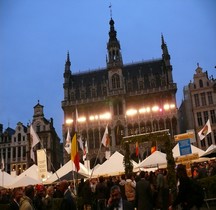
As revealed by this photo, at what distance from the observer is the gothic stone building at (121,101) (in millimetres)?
52188

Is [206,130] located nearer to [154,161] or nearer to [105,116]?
[154,161]

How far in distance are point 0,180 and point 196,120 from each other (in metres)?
33.9

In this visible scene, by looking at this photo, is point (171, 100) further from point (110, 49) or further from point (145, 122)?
point (110, 49)

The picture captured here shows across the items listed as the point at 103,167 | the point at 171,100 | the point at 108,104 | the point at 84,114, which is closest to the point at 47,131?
the point at 84,114

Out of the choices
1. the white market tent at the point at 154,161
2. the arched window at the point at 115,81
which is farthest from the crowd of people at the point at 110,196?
the arched window at the point at 115,81

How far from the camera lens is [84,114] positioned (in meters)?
55.7

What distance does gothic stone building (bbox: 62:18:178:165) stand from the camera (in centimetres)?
5219

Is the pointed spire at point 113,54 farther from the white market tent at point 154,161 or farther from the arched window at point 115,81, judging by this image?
the white market tent at point 154,161

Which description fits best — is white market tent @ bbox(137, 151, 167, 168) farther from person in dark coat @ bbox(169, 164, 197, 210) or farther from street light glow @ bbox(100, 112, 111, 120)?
street light glow @ bbox(100, 112, 111, 120)

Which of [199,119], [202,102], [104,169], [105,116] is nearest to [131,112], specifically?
[105,116]

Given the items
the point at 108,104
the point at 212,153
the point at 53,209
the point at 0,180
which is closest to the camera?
the point at 53,209

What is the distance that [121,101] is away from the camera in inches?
2136

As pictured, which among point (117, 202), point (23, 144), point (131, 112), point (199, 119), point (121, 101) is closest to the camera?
point (117, 202)

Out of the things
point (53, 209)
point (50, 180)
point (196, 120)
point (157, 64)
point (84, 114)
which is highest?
point (157, 64)
